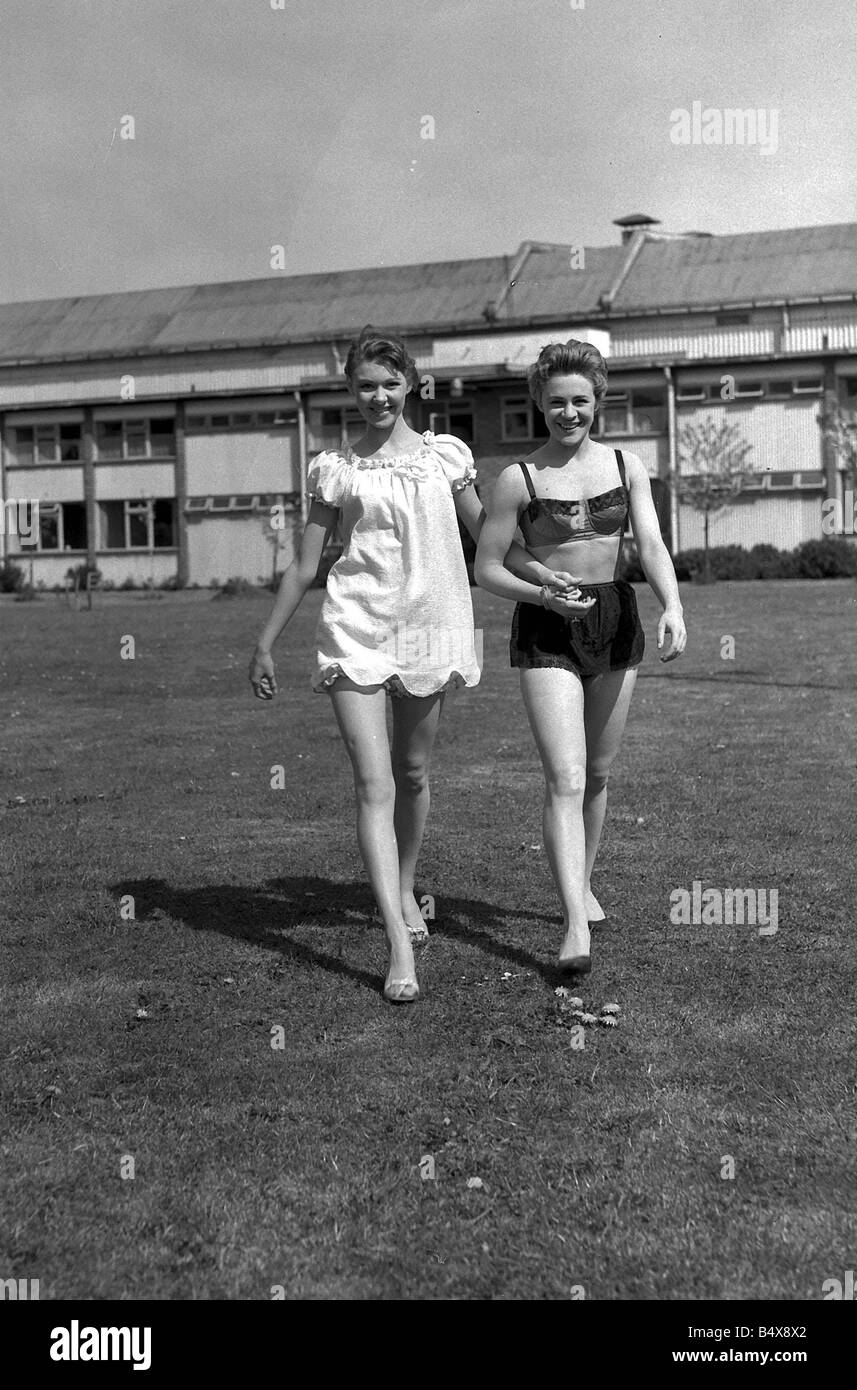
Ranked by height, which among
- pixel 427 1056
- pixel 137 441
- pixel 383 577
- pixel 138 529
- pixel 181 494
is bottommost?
pixel 427 1056

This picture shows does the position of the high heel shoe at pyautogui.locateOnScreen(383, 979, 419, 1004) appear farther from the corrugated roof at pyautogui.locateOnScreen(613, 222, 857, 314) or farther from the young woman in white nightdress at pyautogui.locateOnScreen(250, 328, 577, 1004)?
the corrugated roof at pyautogui.locateOnScreen(613, 222, 857, 314)

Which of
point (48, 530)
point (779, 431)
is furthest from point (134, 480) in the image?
point (779, 431)

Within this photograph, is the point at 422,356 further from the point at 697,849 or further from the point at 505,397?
the point at 697,849

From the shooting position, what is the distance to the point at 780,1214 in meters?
3.84

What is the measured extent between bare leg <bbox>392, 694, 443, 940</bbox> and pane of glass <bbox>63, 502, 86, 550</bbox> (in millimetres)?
59010

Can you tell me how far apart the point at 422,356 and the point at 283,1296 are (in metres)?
60.1

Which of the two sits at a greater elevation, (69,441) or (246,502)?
(69,441)

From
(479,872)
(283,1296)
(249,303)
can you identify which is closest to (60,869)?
(479,872)

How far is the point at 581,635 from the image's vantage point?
6.18 m

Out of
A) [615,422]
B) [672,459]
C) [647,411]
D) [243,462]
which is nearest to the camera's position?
[672,459]

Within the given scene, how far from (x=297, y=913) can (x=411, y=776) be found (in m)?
1.02

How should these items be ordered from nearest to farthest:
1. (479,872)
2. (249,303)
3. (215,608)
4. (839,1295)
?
(839,1295) → (479,872) → (215,608) → (249,303)

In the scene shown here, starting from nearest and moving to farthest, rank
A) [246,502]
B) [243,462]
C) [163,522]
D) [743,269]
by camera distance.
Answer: [743,269] → [246,502] → [243,462] → [163,522]

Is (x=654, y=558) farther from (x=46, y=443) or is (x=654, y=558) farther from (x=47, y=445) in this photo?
(x=46, y=443)
